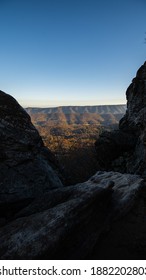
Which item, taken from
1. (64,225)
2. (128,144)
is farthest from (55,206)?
(128,144)

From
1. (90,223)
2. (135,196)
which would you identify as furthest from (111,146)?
(90,223)

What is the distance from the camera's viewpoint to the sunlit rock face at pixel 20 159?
10.3 meters

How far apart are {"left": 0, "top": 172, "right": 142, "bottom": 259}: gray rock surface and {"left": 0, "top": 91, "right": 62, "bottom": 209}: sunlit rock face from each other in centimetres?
162

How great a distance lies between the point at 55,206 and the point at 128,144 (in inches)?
436

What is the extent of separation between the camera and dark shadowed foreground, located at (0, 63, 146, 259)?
21.4ft

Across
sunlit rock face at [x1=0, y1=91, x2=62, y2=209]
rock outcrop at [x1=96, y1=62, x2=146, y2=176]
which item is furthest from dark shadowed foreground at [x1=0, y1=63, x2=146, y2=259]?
rock outcrop at [x1=96, y1=62, x2=146, y2=176]

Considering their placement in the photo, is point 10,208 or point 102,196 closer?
point 102,196

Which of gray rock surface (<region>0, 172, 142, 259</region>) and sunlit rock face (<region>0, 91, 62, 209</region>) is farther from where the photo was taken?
sunlit rock face (<region>0, 91, 62, 209</region>)

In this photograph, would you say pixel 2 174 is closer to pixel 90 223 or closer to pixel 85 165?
pixel 90 223

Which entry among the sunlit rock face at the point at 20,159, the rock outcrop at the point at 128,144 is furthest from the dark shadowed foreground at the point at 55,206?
the rock outcrop at the point at 128,144

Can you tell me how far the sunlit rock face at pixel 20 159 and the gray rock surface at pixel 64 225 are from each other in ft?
5.32

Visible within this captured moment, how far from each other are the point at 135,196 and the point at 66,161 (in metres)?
17.4

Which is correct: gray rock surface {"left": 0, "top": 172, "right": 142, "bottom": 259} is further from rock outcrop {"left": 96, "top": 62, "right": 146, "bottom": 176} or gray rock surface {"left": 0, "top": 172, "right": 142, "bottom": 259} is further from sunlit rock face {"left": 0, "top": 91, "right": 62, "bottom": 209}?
rock outcrop {"left": 96, "top": 62, "right": 146, "bottom": 176}
